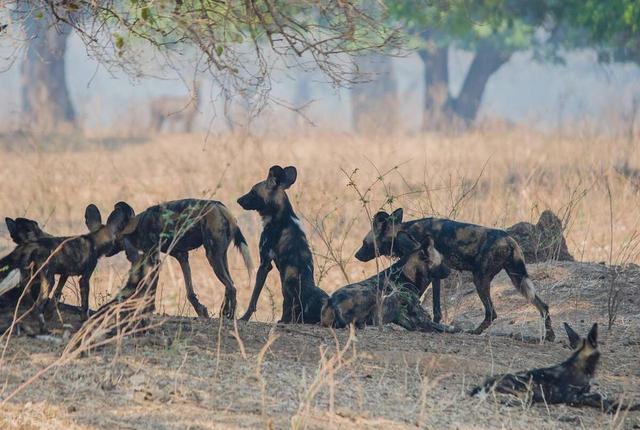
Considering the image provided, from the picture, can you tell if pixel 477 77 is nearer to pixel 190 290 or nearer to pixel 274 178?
pixel 274 178

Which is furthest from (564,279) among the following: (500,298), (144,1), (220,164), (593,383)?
(220,164)

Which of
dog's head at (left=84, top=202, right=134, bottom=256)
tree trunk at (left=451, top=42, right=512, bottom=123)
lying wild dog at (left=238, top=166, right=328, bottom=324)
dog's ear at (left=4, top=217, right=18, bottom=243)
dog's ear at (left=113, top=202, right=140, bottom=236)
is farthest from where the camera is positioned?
tree trunk at (left=451, top=42, right=512, bottom=123)

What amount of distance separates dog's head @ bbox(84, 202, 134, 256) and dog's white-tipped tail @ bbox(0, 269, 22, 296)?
475mm

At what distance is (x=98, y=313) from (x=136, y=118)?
66.4 ft

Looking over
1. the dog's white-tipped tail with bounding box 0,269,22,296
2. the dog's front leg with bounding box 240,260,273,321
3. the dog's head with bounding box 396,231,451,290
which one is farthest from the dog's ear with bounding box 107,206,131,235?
the dog's head with bounding box 396,231,451,290

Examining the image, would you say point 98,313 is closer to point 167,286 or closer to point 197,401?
point 197,401

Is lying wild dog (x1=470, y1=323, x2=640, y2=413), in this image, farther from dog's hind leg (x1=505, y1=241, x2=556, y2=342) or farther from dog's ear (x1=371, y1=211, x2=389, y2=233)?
dog's ear (x1=371, y1=211, x2=389, y2=233)

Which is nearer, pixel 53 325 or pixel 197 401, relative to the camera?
pixel 197 401

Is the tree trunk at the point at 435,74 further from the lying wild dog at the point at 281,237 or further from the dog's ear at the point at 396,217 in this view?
the dog's ear at the point at 396,217

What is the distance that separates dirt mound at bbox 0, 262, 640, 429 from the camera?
4.43 metres

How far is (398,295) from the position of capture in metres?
6.79

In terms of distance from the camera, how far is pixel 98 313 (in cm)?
551

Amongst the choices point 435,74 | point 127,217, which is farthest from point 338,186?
point 435,74

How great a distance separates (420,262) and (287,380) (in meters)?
2.07
